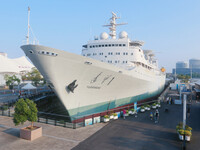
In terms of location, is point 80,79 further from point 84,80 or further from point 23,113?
point 23,113

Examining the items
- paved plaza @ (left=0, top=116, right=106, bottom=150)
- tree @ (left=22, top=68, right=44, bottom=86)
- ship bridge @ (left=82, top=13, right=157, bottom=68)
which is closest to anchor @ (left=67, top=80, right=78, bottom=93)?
paved plaza @ (left=0, top=116, right=106, bottom=150)

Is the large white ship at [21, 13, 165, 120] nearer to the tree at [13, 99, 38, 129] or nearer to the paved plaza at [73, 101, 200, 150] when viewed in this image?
the tree at [13, 99, 38, 129]

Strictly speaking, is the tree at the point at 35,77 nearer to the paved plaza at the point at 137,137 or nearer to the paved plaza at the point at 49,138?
the paved plaza at the point at 49,138

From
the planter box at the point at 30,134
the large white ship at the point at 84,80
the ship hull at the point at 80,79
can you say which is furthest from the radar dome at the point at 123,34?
the planter box at the point at 30,134

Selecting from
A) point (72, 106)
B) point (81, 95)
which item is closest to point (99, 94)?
point (81, 95)

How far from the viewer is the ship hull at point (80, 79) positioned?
1043 centimetres

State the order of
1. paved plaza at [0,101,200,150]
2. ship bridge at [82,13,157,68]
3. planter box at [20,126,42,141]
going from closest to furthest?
paved plaza at [0,101,200,150]
planter box at [20,126,42,141]
ship bridge at [82,13,157,68]

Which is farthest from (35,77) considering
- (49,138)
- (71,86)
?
(49,138)

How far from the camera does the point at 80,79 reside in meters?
11.8

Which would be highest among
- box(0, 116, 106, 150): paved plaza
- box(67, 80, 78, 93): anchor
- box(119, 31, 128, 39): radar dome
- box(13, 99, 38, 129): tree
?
box(119, 31, 128, 39): radar dome

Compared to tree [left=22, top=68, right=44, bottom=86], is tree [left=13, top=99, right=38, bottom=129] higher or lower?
lower

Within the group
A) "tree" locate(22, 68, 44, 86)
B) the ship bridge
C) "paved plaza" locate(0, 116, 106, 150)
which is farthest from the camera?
"tree" locate(22, 68, 44, 86)

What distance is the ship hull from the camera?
411 inches

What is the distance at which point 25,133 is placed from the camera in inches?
330
